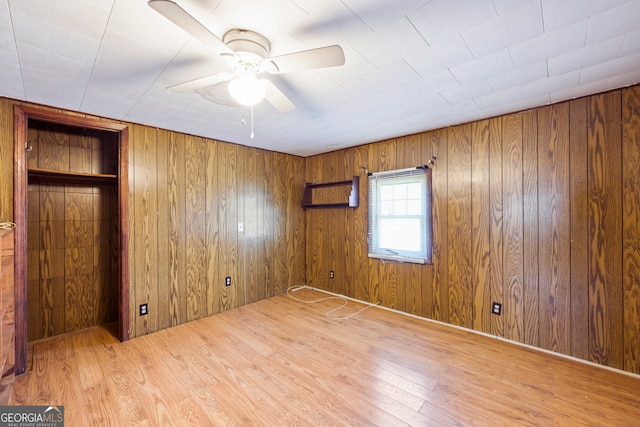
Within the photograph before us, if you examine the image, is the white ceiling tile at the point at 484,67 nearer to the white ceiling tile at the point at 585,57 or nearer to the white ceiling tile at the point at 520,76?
the white ceiling tile at the point at 520,76

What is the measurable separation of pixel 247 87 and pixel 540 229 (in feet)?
8.94

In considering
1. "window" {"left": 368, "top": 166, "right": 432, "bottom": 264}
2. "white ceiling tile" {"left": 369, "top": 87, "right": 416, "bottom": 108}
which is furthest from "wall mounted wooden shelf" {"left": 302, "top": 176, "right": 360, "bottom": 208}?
"white ceiling tile" {"left": 369, "top": 87, "right": 416, "bottom": 108}

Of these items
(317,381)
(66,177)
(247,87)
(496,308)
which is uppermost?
(247,87)

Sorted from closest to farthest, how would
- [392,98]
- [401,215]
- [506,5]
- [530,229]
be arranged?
1. [506,5]
2. [392,98]
3. [530,229]
4. [401,215]

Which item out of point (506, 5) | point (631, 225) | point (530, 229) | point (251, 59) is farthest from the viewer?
point (530, 229)

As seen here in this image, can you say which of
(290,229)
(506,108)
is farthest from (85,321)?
(506,108)

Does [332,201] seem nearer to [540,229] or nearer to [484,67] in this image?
[540,229]

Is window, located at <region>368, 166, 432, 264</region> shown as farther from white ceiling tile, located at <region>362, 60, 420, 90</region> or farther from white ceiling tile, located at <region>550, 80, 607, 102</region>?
white ceiling tile, located at <region>362, 60, 420, 90</region>

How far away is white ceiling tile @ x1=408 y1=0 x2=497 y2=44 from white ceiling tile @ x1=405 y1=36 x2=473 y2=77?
96 millimetres

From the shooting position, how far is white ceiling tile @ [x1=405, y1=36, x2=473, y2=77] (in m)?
1.51

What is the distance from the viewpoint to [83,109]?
93.7 inches

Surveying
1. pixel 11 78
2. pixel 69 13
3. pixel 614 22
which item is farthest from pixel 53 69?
pixel 614 22

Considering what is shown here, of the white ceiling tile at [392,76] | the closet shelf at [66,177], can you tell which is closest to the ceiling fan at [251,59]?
the white ceiling tile at [392,76]

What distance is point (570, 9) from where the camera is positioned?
1.25m
